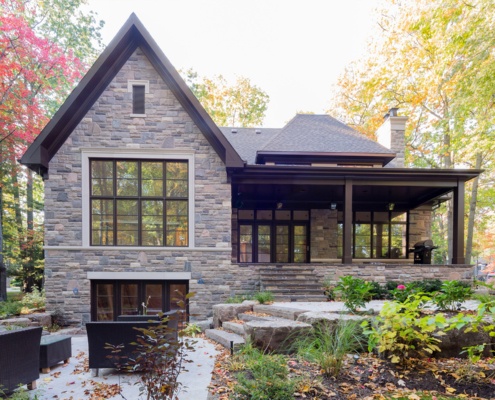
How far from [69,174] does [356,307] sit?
7.71 m

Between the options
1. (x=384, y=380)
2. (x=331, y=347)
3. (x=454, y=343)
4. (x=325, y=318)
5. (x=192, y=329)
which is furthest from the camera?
(x=192, y=329)

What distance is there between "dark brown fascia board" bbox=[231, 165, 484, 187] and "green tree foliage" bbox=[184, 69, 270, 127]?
1498 centimetres

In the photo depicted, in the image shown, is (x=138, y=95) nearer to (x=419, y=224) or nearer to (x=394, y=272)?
(x=394, y=272)

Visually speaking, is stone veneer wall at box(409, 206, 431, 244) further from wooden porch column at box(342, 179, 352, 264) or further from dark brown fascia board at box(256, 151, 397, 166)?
wooden porch column at box(342, 179, 352, 264)

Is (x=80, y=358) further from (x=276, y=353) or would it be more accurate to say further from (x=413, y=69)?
(x=413, y=69)

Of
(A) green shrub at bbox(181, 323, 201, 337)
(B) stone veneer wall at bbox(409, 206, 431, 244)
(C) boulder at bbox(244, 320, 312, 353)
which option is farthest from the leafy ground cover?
(B) stone veneer wall at bbox(409, 206, 431, 244)

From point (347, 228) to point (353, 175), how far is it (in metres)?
1.65

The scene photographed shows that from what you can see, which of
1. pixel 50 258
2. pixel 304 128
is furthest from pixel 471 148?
pixel 50 258

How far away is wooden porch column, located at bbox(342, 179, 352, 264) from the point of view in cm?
884

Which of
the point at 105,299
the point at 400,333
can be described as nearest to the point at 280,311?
the point at 400,333

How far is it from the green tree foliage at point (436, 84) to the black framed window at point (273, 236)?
6348 mm

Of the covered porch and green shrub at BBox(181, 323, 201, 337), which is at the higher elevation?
the covered porch

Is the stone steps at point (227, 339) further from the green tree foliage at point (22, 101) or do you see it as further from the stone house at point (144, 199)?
the green tree foliage at point (22, 101)

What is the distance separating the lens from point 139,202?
326 inches
